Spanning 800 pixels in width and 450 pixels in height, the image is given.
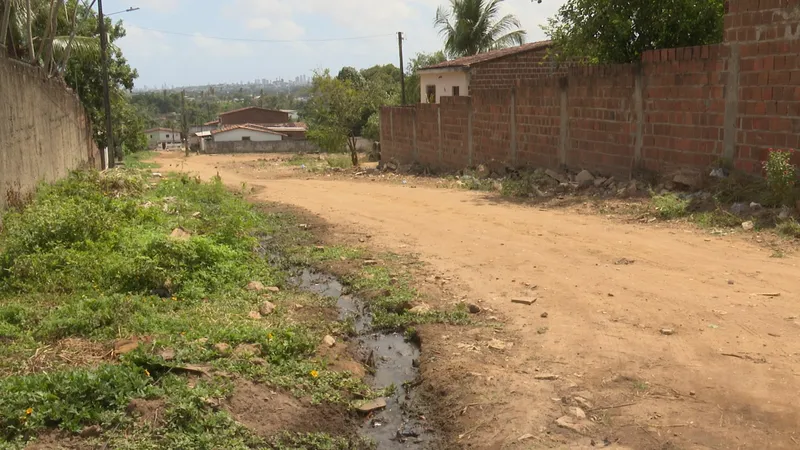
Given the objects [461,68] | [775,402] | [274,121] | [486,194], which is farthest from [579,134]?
[274,121]

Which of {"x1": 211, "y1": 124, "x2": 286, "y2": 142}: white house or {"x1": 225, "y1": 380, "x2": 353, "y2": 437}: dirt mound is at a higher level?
{"x1": 211, "y1": 124, "x2": 286, "y2": 142}: white house

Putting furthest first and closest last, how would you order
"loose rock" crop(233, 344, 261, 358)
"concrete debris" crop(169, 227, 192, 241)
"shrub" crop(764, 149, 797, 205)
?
"concrete debris" crop(169, 227, 192, 241) → "shrub" crop(764, 149, 797, 205) → "loose rock" crop(233, 344, 261, 358)

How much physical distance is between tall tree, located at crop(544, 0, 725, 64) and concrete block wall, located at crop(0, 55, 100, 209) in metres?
9.90

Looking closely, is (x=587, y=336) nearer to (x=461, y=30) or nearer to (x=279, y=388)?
(x=279, y=388)

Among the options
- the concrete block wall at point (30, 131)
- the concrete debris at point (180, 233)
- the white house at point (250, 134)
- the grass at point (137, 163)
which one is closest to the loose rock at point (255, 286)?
the concrete debris at point (180, 233)

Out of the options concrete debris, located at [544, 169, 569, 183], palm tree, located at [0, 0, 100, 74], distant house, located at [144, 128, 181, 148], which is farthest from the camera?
distant house, located at [144, 128, 181, 148]

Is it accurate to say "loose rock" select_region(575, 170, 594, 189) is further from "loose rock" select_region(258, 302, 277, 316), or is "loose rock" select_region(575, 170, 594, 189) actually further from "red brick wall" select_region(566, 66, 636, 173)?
"loose rock" select_region(258, 302, 277, 316)

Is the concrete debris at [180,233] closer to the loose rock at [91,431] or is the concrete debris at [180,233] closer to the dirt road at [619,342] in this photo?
the dirt road at [619,342]

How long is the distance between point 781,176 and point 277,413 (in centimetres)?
707

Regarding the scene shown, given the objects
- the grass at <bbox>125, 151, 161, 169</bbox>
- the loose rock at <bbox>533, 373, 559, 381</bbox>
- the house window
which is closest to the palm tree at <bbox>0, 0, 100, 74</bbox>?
the grass at <bbox>125, 151, 161, 169</bbox>

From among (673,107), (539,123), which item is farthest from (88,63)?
(673,107)

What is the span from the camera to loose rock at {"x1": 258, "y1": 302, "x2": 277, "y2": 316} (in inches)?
266

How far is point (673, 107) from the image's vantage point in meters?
11.2

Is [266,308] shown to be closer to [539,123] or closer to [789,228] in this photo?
[789,228]
